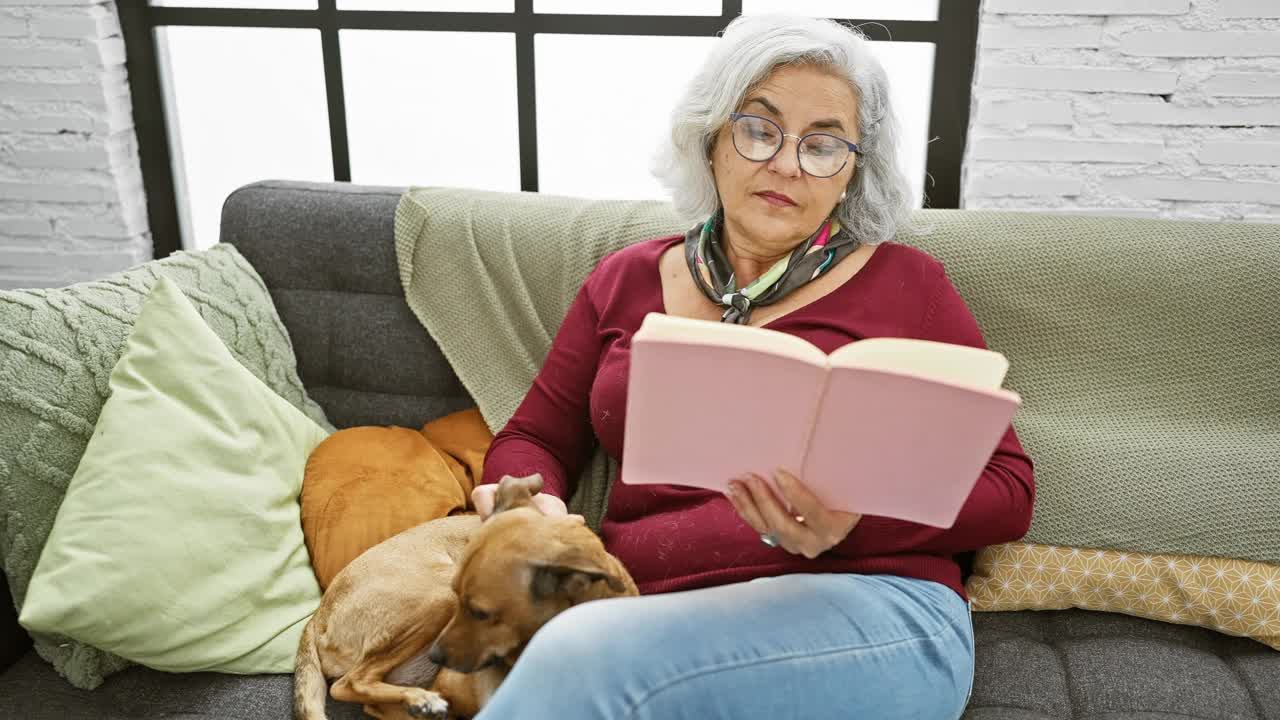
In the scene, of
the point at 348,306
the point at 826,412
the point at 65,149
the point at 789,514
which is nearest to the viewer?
the point at 826,412

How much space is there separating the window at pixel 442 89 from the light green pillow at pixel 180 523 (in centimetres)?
114

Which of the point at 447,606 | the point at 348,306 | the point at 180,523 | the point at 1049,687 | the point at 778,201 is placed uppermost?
the point at 778,201

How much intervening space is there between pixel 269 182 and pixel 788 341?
1.50m

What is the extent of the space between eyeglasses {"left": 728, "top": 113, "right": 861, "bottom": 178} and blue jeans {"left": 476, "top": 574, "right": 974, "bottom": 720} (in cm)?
64

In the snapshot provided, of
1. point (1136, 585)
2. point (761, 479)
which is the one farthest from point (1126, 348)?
point (761, 479)

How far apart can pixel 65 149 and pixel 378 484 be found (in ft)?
4.91

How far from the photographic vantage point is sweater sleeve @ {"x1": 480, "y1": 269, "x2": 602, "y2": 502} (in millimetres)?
1636

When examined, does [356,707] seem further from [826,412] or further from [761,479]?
[826,412]

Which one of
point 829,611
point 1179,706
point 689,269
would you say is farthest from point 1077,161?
point 829,611

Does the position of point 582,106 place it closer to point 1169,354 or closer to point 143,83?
point 143,83

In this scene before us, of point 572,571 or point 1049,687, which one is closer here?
point 572,571

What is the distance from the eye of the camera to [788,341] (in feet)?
3.28

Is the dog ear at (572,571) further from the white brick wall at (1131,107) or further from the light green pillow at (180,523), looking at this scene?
the white brick wall at (1131,107)

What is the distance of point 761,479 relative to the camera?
110cm
